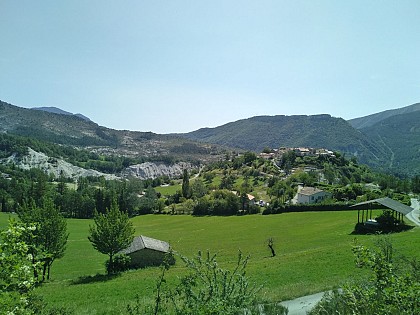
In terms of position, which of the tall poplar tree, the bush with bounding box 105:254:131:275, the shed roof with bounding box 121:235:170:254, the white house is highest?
the white house

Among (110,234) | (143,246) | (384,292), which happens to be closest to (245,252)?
(143,246)

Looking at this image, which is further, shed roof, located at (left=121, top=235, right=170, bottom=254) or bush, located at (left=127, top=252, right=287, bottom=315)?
shed roof, located at (left=121, top=235, right=170, bottom=254)

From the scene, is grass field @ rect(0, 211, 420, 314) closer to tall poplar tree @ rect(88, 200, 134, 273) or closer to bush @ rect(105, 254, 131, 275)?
bush @ rect(105, 254, 131, 275)

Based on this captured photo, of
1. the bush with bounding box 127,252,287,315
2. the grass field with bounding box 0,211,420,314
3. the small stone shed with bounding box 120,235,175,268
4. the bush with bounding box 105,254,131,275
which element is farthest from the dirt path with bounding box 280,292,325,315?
the bush with bounding box 105,254,131,275

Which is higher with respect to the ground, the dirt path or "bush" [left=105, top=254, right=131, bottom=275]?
the dirt path

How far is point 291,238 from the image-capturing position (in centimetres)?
5619

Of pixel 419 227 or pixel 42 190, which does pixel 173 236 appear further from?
pixel 42 190

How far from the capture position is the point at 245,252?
2003 inches

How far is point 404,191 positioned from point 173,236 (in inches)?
3312

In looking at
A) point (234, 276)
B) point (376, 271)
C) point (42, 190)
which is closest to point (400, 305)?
point (376, 271)

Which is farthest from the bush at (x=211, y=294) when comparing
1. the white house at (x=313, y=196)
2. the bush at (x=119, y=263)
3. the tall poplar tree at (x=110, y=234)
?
the white house at (x=313, y=196)

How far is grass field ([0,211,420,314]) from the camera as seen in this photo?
1030 inches

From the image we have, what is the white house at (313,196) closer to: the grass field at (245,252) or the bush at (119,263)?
the grass field at (245,252)

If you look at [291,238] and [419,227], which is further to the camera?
[291,238]
